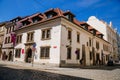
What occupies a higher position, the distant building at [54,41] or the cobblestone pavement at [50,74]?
the distant building at [54,41]

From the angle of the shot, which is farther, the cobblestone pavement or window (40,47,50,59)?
window (40,47,50,59)

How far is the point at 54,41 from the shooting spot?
2091 cm

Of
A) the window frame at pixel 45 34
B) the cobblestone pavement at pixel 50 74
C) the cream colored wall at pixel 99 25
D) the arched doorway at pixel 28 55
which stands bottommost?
the cobblestone pavement at pixel 50 74

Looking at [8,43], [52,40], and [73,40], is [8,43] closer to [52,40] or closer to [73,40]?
[52,40]

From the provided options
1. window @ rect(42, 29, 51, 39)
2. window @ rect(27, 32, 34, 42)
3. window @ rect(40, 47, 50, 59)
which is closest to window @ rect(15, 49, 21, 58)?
window @ rect(27, 32, 34, 42)

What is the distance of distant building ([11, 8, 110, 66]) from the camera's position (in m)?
20.5

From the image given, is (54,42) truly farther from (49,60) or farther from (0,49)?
(0,49)

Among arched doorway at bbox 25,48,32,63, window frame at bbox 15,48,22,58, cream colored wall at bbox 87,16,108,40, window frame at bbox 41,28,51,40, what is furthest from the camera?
cream colored wall at bbox 87,16,108,40

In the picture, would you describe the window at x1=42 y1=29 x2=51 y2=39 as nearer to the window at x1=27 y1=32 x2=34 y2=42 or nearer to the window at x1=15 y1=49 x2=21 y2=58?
the window at x1=27 y1=32 x2=34 y2=42

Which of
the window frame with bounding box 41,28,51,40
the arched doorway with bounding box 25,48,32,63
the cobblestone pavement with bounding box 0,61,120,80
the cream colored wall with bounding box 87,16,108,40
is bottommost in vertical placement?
the cobblestone pavement with bounding box 0,61,120,80

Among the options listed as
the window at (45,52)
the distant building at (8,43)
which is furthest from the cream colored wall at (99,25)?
the window at (45,52)

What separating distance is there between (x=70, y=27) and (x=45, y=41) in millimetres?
5338

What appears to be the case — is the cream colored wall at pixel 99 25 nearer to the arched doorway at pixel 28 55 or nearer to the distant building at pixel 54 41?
the distant building at pixel 54 41

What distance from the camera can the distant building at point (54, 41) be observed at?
67.3ft
